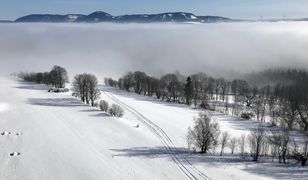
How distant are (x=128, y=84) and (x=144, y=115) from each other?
60.6m

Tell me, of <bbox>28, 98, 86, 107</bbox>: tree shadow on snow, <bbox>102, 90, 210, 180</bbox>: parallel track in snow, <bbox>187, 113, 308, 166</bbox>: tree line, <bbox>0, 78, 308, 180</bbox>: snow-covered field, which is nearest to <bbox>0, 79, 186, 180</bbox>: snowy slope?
<bbox>0, 78, 308, 180</bbox>: snow-covered field

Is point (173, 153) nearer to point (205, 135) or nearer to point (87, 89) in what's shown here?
point (205, 135)

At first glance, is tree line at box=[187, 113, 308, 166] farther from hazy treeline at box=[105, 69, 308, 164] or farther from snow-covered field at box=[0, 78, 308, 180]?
hazy treeline at box=[105, 69, 308, 164]

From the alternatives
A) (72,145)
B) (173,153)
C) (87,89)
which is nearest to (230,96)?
(87,89)

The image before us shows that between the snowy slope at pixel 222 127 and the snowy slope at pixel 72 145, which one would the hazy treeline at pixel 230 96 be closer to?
the snowy slope at pixel 222 127

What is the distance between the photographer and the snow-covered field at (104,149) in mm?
44062

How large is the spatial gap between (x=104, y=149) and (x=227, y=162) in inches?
757

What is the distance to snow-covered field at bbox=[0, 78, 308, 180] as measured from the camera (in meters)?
44.1

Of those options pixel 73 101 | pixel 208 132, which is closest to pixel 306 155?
pixel 208 132

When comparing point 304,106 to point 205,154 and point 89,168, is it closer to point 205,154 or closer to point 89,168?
point 205,154

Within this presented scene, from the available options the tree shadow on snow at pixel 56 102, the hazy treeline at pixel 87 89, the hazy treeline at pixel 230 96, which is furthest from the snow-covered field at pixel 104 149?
the hazy treeline at pixel 230 96

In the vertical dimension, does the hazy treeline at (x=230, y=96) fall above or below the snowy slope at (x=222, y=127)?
above

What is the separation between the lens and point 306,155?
5038 centimetres

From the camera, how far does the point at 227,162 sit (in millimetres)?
49031
